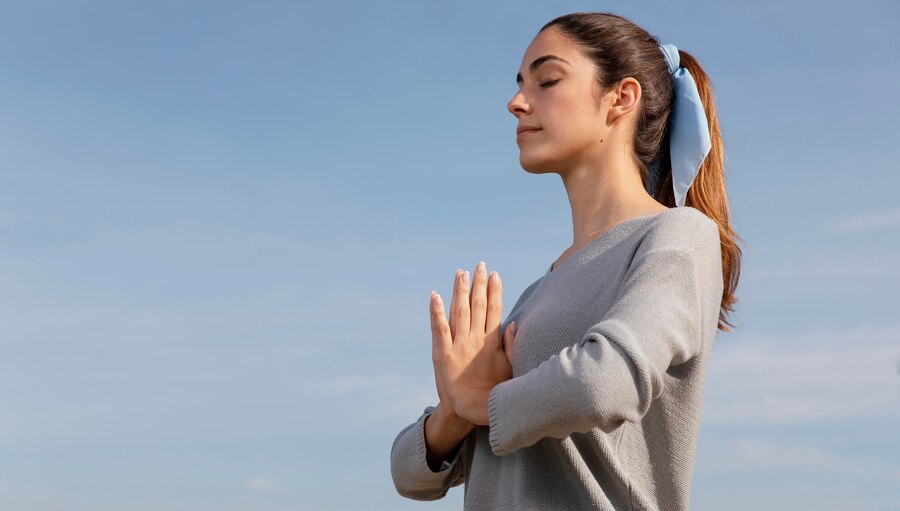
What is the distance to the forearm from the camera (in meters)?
3.13

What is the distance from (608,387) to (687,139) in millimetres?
1425

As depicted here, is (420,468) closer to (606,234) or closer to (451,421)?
(451,421)

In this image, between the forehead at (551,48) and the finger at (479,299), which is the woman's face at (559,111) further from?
the finger at (479,299)

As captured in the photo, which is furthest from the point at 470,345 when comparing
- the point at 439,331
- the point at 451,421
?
the point at 451,421

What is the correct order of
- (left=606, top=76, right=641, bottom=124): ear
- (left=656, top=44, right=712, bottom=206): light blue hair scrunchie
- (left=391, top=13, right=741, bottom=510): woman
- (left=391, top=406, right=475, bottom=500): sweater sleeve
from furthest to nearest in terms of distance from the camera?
1. (left=656, top=44, right=712, bottom=206): light blue hair scrunchie
2. (left=606, top=76, right=641, bottom=124): ear
3. (left=391, top=406, right=475, bottom=500): sweater sleeve
4. (left=391, top=13, right=741, bottom=510): woman

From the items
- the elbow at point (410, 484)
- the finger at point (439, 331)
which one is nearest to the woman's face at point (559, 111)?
the finger at point (439, 331)

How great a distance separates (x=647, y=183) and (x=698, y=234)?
0.73 metres

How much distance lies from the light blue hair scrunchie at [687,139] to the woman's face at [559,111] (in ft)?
1.23

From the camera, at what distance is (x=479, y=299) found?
126 inches

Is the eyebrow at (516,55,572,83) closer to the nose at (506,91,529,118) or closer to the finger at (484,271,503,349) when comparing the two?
the nose at (506,91,529,118)

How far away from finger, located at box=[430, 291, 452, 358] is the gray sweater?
212 millimetres

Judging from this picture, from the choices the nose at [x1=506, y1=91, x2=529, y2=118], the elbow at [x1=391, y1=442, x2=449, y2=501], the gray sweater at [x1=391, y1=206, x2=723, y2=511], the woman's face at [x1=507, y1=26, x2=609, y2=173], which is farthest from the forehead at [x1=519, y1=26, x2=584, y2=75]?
the elbow at [x1=391, y1=442, x2=449, y2=501]

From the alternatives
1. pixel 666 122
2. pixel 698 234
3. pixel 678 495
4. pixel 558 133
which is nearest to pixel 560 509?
pixel 678 495

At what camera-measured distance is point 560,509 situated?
2.88 m
